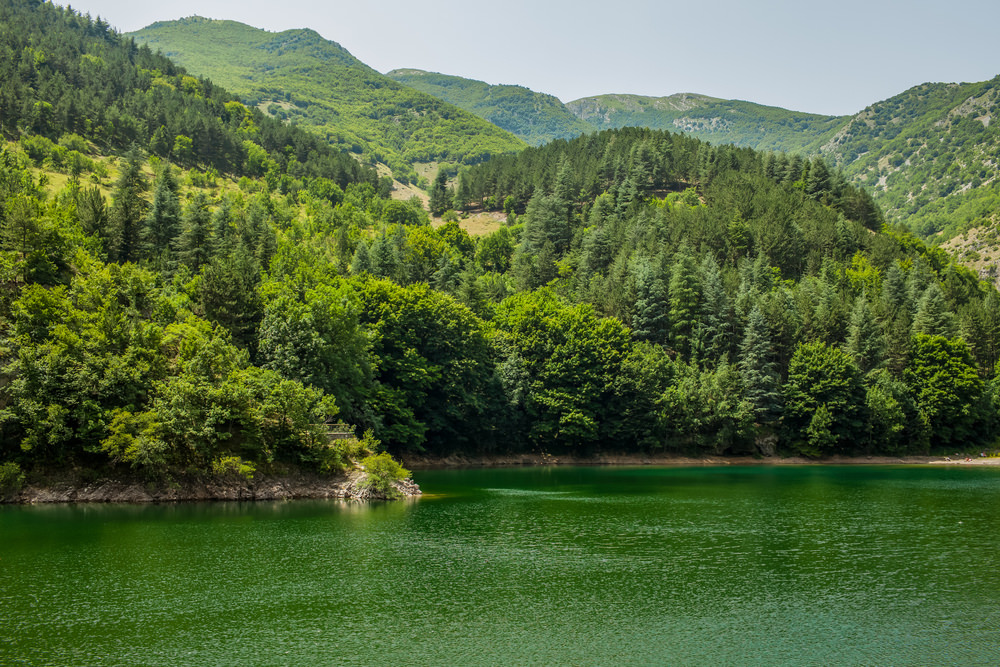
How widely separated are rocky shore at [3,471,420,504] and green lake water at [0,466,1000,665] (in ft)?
9.14

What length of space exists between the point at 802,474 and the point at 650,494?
105 ft

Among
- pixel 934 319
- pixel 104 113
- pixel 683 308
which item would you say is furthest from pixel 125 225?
pixel 934 319

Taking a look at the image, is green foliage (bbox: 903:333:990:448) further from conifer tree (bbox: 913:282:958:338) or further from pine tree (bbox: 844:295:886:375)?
conifer tree (bbox: 913:282:958:338)

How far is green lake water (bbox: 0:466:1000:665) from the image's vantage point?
80.8 ft

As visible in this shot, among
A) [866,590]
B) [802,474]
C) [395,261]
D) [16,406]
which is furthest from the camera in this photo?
[395,261]

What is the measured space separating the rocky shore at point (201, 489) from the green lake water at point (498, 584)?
2.79m

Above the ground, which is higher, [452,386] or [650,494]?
[452,386]

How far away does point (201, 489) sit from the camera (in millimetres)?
56469

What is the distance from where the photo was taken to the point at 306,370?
236ft

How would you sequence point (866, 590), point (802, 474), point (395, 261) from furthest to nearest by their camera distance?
point (395, 261) → point (802, 474) → point (866, 590)

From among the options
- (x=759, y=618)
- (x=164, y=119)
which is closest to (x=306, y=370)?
(x=759, y=618)

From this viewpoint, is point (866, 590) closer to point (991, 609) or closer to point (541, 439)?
point (991, 609)

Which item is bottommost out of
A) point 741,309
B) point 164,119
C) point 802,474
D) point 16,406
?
point 802,474

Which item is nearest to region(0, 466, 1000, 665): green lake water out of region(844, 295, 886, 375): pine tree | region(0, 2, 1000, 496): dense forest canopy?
region(0, 2, 1000, 496): dense forest canopy
